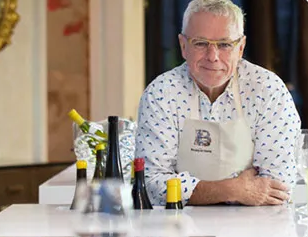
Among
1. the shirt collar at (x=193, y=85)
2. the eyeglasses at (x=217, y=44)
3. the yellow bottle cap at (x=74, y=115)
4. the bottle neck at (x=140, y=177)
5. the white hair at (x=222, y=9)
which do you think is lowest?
the bottle neck at (x=140, y=177)

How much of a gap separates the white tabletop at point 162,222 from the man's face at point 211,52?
0.36 meters

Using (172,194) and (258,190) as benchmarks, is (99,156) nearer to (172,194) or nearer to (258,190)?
(172,194)

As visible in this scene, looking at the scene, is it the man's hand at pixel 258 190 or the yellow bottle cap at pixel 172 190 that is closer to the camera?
the yellow bottle cap at pixel 172 190

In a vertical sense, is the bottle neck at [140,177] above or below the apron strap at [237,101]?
below

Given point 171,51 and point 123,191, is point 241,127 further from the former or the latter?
point 171,51

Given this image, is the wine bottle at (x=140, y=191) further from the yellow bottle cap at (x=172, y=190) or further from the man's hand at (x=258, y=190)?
the man's hand at (x=258, y=190)

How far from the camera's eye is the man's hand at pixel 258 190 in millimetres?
1893

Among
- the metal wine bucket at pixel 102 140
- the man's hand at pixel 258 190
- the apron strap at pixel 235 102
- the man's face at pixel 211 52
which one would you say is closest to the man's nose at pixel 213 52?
the man's face at pixel 211 52

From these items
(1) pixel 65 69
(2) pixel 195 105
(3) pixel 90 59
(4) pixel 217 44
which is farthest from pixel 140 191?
(1) pixel 65 69

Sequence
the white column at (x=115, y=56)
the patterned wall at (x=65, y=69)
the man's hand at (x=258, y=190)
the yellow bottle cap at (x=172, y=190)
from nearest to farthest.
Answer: the yellow bottle cap at (x=172, y=190)
the man's hand at (x=258, y=190)
the white column at (x=115, y=56)
the patterned wall at (x=65, y=69)

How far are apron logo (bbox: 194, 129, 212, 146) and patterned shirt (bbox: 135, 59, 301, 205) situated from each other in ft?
0.14

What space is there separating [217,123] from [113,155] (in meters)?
0.37

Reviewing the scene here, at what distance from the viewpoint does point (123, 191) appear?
62.3 inches

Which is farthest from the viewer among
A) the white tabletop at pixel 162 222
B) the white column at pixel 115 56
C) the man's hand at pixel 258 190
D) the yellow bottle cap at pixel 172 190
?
the white column at pixel 115 56
